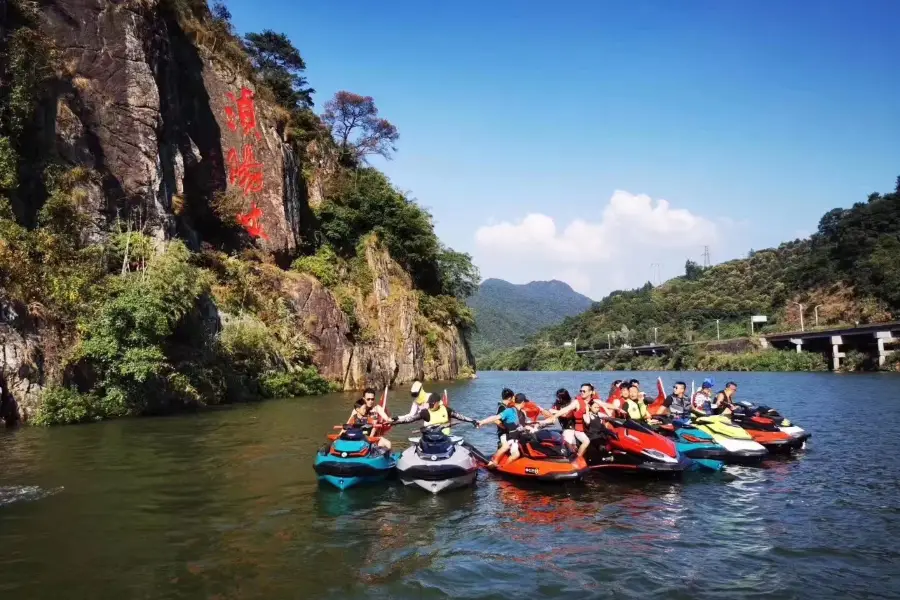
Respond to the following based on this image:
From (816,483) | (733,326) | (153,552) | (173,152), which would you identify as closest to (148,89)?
(173,152)

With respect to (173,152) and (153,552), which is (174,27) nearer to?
(173,152)

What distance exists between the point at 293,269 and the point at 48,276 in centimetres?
1908

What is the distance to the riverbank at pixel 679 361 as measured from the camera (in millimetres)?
63219

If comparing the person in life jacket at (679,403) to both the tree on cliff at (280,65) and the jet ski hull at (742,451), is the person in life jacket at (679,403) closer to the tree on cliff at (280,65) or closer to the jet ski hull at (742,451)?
the jet ski hull at (742,451)

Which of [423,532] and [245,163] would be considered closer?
[423,532]

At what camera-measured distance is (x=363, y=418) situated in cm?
1289

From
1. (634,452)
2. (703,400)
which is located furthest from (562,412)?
(703,400)

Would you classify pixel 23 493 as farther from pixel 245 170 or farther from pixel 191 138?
pixel 245 170

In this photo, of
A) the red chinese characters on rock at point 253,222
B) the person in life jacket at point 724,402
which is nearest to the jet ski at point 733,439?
the person in life jacket at point 724,402

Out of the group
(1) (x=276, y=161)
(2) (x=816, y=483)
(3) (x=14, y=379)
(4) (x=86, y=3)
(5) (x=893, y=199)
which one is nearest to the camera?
(2) (x=816, y=483)

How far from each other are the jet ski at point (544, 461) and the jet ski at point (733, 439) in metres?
3.66

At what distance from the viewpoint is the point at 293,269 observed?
3878 cm

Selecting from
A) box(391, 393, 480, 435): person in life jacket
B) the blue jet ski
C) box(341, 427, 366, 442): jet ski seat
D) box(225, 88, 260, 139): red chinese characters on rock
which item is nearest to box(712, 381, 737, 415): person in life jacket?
the blue jet ski

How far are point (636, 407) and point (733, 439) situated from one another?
2.06m
